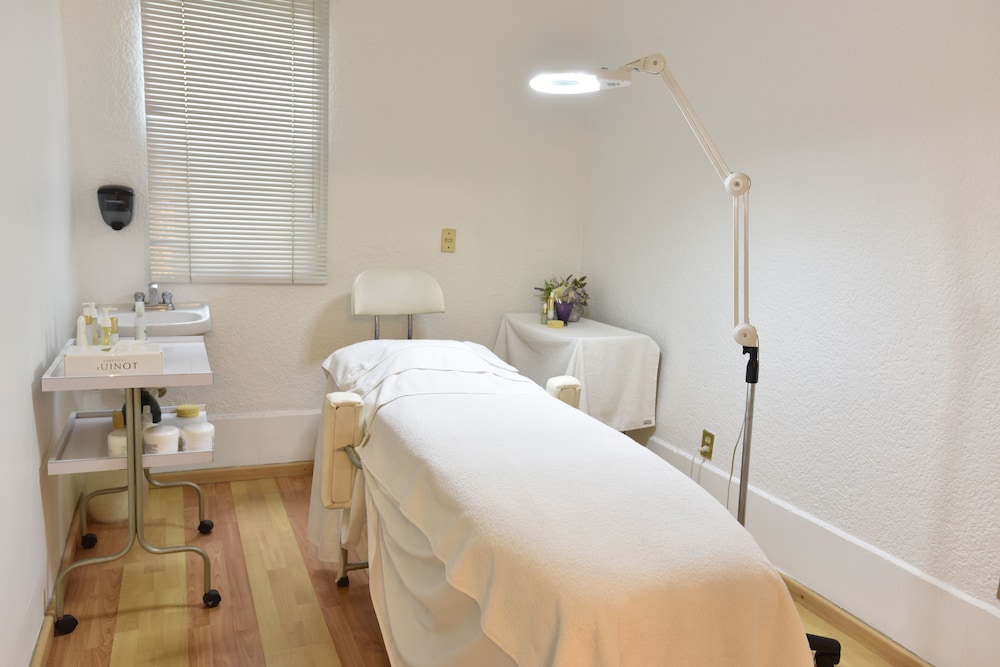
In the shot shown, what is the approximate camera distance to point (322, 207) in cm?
312

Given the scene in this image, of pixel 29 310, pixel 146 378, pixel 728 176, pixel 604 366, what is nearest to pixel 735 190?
pixel 728 176

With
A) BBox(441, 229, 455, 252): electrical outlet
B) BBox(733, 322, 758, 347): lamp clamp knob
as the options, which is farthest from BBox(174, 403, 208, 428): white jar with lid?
BBox(733, 322, 758, 347): lamp clamp knob

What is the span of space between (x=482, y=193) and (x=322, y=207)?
74 centimetres

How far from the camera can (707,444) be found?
9.19 feet

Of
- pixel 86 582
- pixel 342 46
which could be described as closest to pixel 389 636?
pixel 86 582

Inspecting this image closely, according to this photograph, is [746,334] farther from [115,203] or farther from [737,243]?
[115,203]

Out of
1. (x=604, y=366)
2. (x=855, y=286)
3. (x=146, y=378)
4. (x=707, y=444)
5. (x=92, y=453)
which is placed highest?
(x=855, y=286)

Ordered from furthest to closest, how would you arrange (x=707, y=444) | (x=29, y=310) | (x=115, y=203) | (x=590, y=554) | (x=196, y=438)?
(x=707, y=444)
(x=115, y=203)
(x=196, y=438)
(x=29, y=310)
(x=590, y=554)

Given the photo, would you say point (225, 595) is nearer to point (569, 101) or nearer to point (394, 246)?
point (394, 246)

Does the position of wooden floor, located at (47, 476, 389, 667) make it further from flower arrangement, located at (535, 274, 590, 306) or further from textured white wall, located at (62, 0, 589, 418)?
flower arrangement, located at (535, 274, 590, 306)

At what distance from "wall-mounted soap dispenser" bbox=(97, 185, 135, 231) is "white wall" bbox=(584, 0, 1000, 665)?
209 cm

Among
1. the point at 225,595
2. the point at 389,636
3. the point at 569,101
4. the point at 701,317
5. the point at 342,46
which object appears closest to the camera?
the point at 389,636

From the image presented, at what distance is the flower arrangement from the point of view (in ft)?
10.6

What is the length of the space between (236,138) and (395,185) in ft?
2.24
